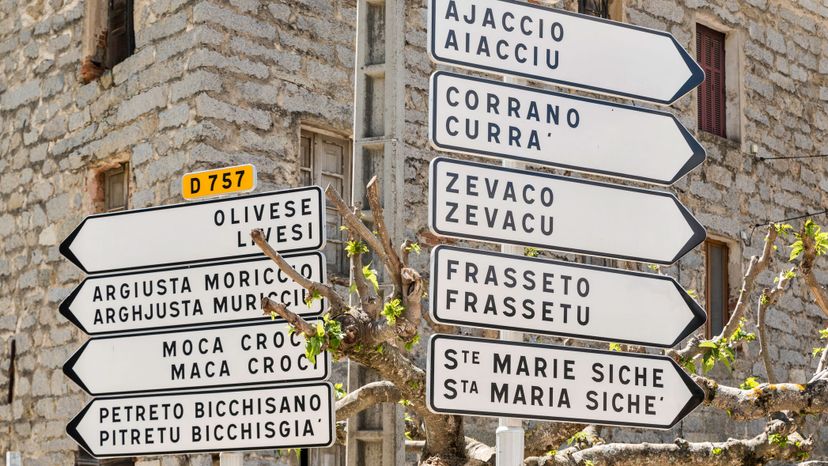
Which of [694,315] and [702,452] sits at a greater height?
→ [694,315]

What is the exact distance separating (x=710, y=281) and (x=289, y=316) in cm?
1008

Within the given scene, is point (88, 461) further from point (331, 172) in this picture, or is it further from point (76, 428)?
point (76, 428)

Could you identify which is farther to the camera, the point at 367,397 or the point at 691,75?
the point at 367,397

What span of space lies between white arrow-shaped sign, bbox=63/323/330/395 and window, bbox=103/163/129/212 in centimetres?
643

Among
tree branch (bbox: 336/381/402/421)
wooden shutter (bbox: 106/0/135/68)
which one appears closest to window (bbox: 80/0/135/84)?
wooden shutter (bbox: 106/0/135/68)

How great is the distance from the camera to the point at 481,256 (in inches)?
167

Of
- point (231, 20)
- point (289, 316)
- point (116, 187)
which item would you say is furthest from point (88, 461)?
point (289, 316)

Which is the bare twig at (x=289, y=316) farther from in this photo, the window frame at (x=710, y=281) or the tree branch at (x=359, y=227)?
the window frame at (x=710, y=281)

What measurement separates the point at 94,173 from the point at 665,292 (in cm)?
793

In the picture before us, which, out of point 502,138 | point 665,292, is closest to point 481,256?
point 502,138

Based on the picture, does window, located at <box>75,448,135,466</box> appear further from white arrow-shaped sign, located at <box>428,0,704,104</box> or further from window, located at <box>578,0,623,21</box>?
white arrow-shaped sign, located at <box>428,0,704,104</box>

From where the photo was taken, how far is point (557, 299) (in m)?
4.36

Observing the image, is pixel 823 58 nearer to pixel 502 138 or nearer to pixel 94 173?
pixel 94 173

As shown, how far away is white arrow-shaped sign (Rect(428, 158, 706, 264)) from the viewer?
426cm
